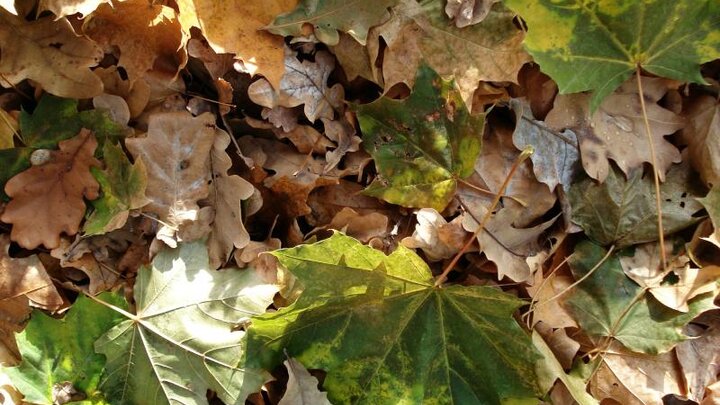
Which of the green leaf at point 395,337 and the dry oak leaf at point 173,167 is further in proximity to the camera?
the dry oak leaf at point 173,167

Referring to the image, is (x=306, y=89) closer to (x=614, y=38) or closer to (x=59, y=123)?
(x=59, y=123)

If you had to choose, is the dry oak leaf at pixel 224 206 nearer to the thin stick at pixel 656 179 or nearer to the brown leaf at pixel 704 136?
the thin stick at pixel 656 179

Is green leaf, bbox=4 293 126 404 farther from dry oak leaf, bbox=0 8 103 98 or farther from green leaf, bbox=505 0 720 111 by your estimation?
green leaf, bbox=505 0 720 111

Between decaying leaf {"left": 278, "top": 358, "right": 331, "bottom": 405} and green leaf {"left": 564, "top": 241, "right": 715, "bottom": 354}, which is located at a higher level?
green leaf {"left": 564, "top": 241, "right": 715, "bottom": 354}

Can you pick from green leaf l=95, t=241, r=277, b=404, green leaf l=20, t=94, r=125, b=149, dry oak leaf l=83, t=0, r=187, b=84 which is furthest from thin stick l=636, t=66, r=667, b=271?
green leaf l=20, t=94, r=125, b=149

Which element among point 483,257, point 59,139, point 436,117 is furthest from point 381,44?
point 59,139

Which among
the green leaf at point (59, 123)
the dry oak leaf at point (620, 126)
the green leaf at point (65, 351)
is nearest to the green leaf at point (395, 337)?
the green leaf at point (65, 351)
